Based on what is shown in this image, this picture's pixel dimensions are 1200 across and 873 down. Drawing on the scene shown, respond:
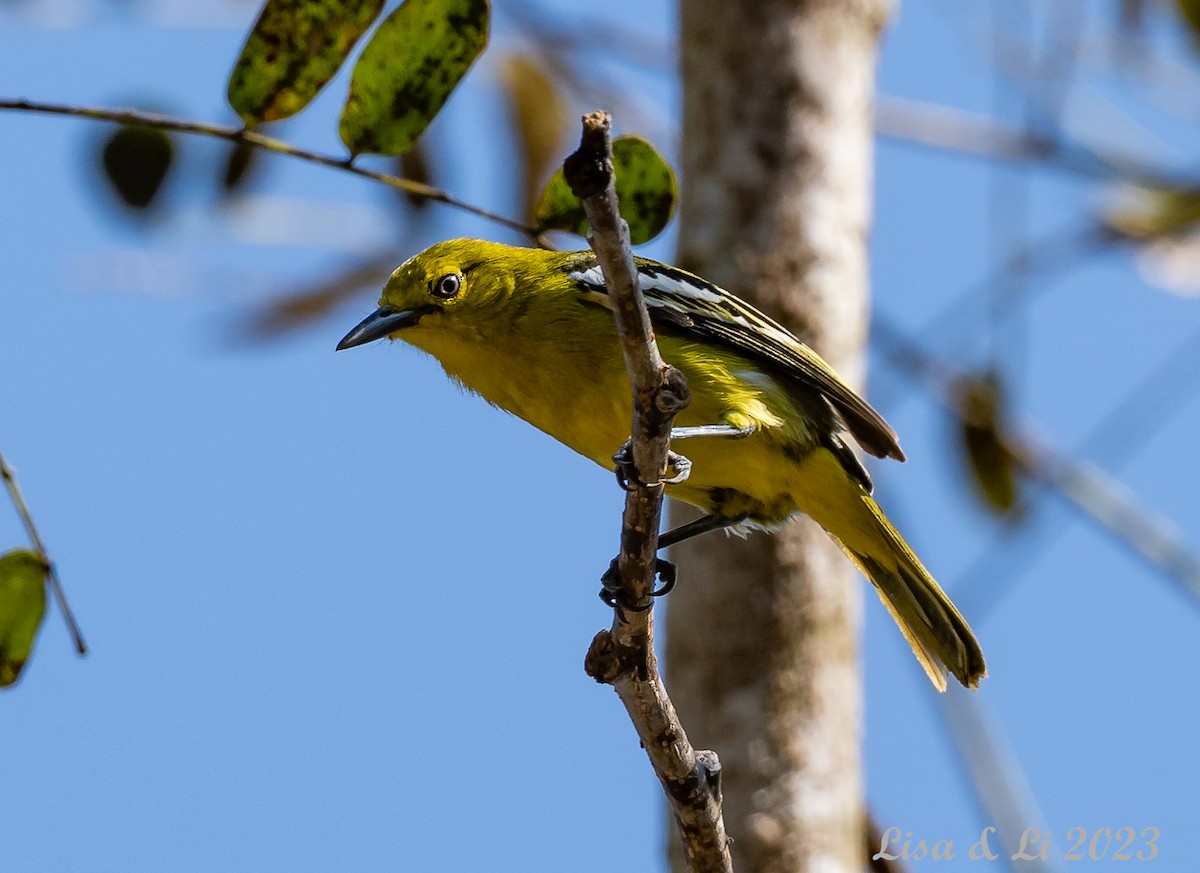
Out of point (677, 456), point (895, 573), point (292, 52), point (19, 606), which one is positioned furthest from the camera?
point (895, 573)

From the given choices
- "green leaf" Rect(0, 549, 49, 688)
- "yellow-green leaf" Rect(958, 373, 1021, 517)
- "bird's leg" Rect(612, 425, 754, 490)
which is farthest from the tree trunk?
"green leaf" Rect(0, 549, 49, 688)

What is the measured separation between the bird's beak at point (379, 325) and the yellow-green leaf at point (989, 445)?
2105 mm

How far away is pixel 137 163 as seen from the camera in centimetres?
342

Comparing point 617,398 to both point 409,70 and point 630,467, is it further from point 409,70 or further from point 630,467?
point 409,70

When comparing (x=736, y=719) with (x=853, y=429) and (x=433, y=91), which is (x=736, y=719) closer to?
(x=853, y=429)

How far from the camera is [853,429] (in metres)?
3.93

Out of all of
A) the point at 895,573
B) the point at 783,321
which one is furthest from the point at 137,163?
the point at 895,573

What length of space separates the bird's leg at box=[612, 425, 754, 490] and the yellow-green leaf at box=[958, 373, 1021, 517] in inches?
63.2

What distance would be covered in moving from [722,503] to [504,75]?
3271 millimetres

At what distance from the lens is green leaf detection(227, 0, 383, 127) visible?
2861mm

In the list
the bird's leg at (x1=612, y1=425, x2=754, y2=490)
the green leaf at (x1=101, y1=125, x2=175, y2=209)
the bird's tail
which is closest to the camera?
the bird's leg at (x1=612, y1=425, x2=754, y2=490)

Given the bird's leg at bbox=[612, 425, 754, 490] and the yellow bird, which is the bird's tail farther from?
the bird's leg at bbox=[612, 425, 754, 490]

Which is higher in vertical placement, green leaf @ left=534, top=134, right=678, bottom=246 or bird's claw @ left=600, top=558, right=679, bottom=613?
green leaf @ left=534, top=134, right=678, bottom=246

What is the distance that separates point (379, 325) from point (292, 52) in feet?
3.61
